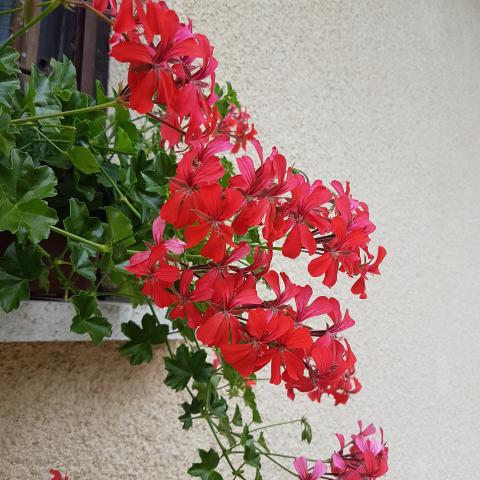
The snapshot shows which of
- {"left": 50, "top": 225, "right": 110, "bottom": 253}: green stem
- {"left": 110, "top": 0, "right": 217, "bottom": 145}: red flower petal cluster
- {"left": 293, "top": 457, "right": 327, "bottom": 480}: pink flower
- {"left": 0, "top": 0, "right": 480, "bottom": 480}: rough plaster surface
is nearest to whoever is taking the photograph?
{"left": 110, "top": 0, "right": 217, "bottom": 145}: red flower petal cluster

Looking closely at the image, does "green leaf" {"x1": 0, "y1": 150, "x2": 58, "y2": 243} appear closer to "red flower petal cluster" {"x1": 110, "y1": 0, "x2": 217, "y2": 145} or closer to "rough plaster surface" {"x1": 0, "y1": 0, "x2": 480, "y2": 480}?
"red flower petal cluster" {"x1": 110, "y1": 0, "x2": 217, "y2": 145}

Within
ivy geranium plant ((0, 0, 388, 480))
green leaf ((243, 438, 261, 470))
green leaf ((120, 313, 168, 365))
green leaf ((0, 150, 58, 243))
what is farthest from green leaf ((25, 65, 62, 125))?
green leaf ((243, 438, 261, 470))

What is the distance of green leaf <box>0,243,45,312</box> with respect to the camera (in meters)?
0.52

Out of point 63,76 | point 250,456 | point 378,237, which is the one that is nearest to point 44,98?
point 63,76

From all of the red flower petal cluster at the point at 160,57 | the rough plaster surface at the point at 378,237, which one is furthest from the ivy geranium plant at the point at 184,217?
the rough plaster surface at the point at 378,237

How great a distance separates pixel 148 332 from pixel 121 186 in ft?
0.57

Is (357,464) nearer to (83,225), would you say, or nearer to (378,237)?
(83,225)

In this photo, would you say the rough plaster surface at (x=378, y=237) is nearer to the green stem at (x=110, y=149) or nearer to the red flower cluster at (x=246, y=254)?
the green stem at (x=110, y=149)

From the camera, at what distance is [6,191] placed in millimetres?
425

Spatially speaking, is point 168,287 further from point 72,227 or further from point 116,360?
point 116,360

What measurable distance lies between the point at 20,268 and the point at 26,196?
118 mm

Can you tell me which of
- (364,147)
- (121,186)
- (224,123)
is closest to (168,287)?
(121,186)

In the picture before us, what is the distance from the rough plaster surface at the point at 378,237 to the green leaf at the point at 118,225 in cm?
30

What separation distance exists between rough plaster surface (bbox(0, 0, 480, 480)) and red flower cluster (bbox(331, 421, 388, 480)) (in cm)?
37
